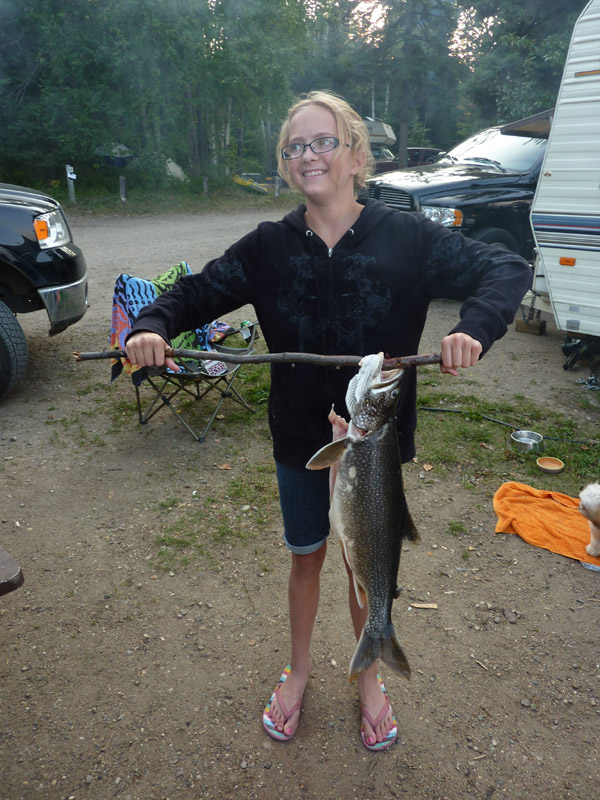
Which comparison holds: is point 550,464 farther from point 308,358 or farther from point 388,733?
point 308,358

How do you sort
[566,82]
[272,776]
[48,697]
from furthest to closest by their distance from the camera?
[566,82] < [48,697] < [272,776]

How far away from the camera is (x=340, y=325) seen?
2.11 meters

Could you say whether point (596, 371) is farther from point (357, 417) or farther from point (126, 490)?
point (357, 417)

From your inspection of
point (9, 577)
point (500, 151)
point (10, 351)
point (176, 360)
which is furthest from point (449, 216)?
point (9, 577)

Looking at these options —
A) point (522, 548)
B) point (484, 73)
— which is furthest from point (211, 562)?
point (484, 73)

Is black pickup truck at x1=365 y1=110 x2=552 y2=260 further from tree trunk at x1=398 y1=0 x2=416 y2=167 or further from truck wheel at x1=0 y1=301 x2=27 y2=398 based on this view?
tree trunk at x1=398 y1=0 x2=416 y2=167

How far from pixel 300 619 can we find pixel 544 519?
2208 mm

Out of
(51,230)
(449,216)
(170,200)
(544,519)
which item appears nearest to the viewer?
(544,519)

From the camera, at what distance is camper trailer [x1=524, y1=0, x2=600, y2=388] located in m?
5.98

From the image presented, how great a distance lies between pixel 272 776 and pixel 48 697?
3.61 feet

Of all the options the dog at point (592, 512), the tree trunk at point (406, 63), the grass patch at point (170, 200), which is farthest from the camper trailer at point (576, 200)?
the tree trunk at point (406, 63)

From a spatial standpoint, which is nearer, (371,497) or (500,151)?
(371,497)

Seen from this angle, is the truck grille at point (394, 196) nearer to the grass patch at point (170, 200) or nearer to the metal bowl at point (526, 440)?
the metal bowl at point (526, 440)

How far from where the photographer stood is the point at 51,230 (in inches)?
211
